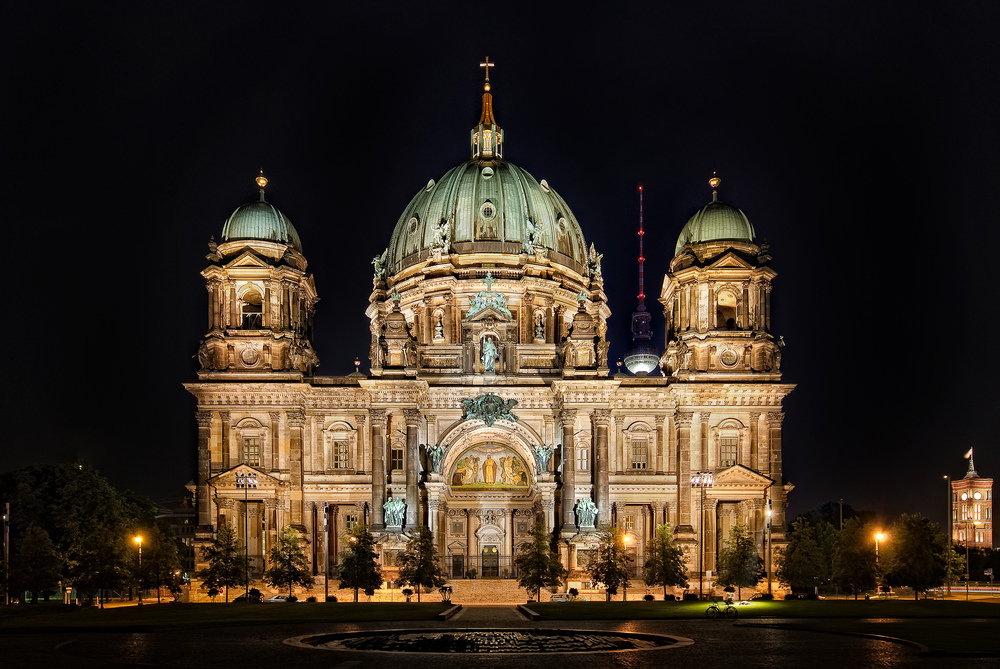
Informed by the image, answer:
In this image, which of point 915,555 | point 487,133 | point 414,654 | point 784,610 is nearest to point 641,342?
point 487,133

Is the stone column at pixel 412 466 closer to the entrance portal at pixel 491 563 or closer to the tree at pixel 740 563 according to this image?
the entrance portal at pixel 491 563

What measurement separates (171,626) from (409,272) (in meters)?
65.0

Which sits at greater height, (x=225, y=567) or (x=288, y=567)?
(x=225, y=567)

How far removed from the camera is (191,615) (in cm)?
5559

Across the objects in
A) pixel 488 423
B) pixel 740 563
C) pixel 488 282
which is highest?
pixel 488 282

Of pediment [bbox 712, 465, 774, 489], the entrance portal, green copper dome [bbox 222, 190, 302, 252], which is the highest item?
green copper dome [bbox 222, 190, 302, 252]

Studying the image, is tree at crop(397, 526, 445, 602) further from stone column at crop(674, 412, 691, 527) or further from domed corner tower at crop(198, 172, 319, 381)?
stone column at crop(674, 412, 691, 527)

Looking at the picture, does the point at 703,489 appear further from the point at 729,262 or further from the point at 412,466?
the point at 412,466

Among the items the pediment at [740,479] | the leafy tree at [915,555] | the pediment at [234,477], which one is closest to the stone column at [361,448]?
the pediment at [234,477]

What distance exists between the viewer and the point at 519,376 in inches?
3745

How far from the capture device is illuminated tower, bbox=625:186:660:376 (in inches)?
6629

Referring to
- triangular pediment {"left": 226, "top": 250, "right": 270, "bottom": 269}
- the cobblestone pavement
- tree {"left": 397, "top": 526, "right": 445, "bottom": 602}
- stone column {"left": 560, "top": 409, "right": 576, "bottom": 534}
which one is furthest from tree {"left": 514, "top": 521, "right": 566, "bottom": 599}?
triangular pediment {"left": 226, "top": 250, "right": 270, "bottom": 269}

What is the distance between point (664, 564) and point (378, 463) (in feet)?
84.6

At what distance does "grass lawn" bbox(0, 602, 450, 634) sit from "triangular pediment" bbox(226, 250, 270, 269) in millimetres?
34295
